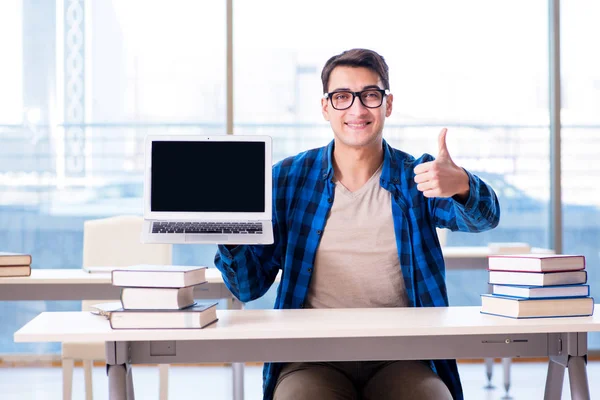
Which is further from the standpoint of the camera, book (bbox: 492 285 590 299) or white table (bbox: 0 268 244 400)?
white table (bbox: 0 268 244 400)

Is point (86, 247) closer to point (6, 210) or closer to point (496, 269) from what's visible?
point (6, 210)

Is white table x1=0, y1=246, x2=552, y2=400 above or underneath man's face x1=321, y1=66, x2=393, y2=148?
underneath

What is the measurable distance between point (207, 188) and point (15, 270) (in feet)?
3.84

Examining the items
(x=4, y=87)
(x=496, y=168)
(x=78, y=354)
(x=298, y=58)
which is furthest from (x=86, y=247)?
(x=496, y=168)

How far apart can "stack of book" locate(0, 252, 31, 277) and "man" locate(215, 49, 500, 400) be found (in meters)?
1.24

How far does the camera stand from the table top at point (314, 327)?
159 centimetres

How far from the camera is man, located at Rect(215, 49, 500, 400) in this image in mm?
1990

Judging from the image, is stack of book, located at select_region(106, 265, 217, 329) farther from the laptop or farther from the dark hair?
the dark hair

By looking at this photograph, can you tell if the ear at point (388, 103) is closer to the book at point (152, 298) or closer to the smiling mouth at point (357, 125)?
the smiling mouth at point (357, 125)

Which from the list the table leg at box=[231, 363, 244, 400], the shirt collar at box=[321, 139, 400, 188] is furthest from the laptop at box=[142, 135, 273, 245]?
the table leg at box=[231, 363, 244, 400]

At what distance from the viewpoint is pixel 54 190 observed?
4316 mm

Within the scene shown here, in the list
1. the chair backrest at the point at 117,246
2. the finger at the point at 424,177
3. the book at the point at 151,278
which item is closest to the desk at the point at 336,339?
the book at the point at 151,278

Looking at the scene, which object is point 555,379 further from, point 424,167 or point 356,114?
point 356,114

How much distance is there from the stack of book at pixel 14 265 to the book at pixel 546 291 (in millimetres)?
1973
